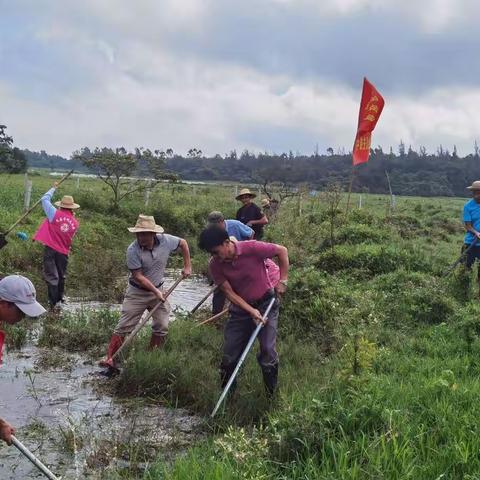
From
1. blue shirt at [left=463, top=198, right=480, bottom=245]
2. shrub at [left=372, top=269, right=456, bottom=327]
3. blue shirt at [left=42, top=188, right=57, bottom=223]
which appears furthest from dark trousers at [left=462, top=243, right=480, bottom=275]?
blue shirt at [left=42, top=188, right=57, bottom=223]

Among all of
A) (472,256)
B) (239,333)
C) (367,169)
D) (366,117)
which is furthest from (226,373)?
(367,169)

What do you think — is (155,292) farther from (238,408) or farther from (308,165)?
(308,165)

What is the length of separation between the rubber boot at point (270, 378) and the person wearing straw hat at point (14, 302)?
231 cm

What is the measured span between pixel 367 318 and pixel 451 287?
219 centimetres

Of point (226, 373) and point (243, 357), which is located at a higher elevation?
point (243, 357)

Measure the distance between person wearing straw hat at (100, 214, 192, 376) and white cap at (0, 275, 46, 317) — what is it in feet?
A: 9.29

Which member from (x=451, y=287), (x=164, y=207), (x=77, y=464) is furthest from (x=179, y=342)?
(x=164, y=207)

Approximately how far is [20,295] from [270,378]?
253 cm

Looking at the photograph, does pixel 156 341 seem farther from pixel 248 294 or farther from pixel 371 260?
pixel 371 260

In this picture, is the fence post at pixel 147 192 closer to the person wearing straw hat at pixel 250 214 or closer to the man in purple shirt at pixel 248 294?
the person wearing straw hat at pixel 250 214

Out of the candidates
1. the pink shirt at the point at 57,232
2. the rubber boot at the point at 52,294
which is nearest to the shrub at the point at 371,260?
the pink shirt at the point at 57,232

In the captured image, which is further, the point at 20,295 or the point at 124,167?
the point at 124,167

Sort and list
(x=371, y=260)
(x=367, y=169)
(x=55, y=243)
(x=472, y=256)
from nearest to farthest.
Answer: (x=55, y=243) < (x=472, y=256) < (x=371, y=260) < (x=367, y=169)

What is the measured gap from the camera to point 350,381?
15.2 ft
